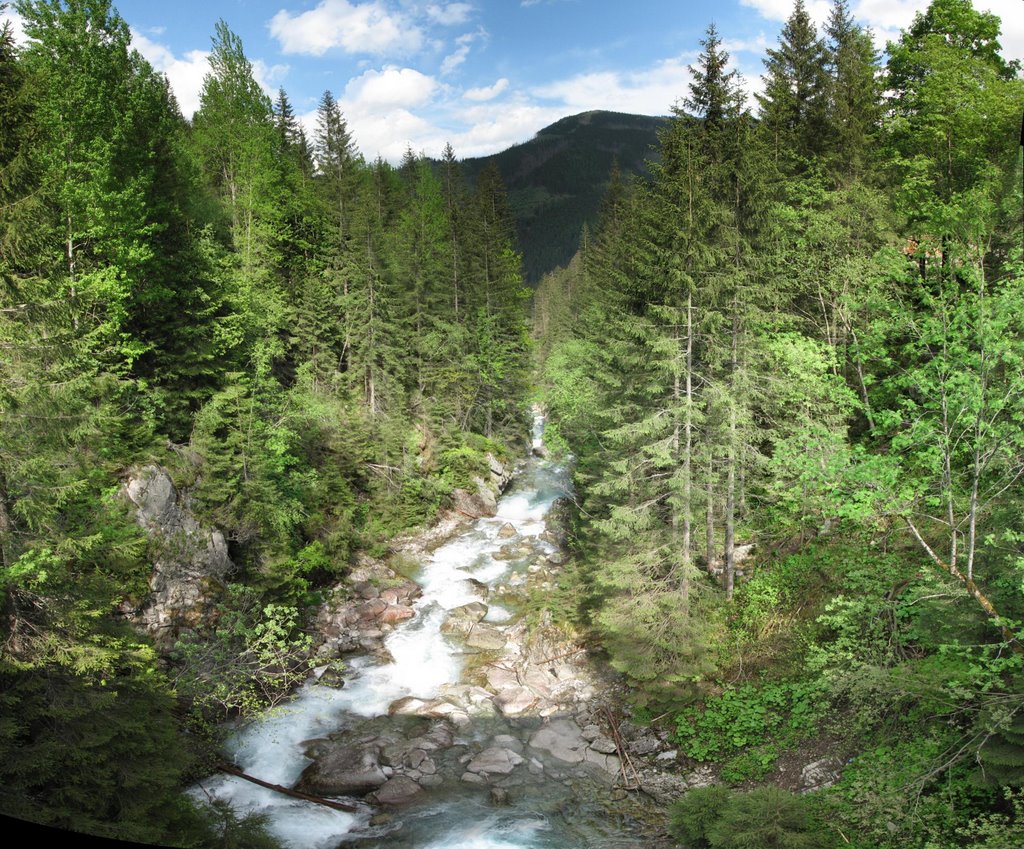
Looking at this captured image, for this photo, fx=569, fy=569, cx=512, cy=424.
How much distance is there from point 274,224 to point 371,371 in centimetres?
798

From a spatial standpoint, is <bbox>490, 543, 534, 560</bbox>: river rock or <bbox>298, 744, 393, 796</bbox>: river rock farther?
<bbox>490, 543, 534, 560</bbox>: river rock

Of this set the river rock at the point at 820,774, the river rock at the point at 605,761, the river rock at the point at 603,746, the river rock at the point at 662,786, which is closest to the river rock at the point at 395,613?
the river rock at the point at 603,746

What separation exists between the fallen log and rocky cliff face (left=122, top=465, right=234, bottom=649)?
3.66 metres

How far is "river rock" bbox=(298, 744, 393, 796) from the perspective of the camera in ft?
40.5

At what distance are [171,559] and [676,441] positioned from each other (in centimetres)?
1337

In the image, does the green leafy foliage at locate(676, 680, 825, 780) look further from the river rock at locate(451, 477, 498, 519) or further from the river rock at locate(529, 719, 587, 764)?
the river rock at locate(451, 477, 498, 519)

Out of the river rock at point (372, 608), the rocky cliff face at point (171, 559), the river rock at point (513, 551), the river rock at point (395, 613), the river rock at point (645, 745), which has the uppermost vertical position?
the rocky cliff face at point (171, 559)

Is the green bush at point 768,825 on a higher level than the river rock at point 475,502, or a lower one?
lower

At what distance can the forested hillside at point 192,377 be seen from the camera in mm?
7086

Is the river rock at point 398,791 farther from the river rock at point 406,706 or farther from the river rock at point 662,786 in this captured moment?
the river rock at point 662,786

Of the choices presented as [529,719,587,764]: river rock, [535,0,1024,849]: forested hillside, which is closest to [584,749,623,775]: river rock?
[529,719,587,764]: river rock

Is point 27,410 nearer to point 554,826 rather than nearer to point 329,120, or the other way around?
point 554,826

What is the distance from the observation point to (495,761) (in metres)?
13.3

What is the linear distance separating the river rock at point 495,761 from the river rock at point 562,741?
667 millimetres
